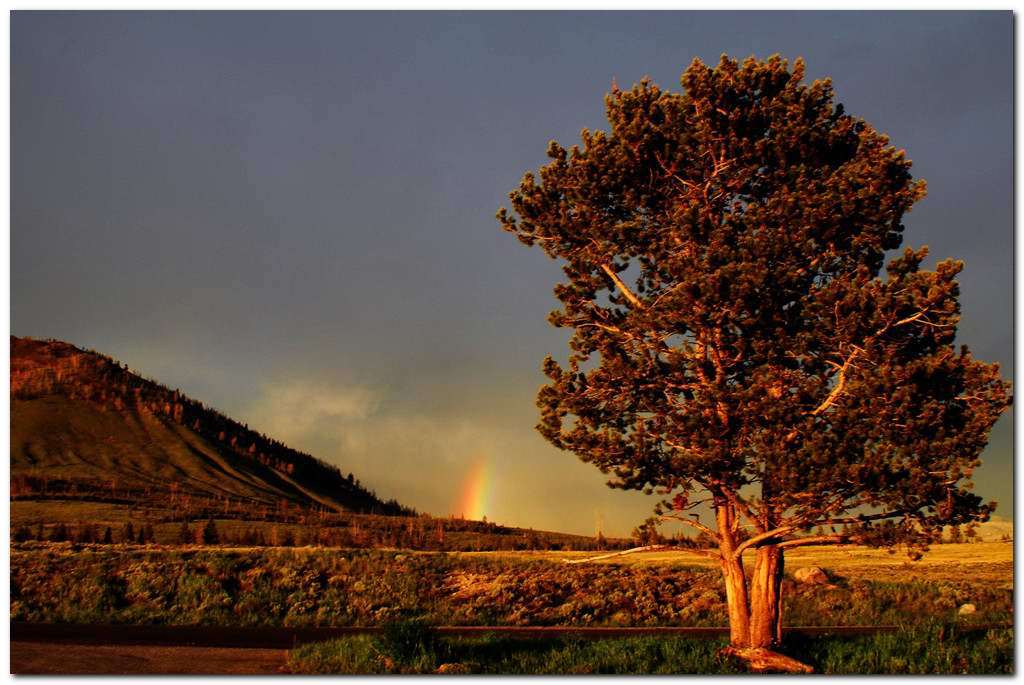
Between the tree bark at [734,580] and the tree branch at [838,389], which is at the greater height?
the tree branch at [838,389]

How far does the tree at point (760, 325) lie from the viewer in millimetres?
17266

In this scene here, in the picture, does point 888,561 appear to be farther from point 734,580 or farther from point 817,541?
point 734,580

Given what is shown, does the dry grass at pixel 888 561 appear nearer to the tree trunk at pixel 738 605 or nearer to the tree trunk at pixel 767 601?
the tree trunk at pixel 738 605

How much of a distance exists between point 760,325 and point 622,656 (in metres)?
7.08

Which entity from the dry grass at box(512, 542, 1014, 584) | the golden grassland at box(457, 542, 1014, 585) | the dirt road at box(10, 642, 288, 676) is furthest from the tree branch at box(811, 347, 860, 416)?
the golden grassland at box(457, 542, 1014, 585)

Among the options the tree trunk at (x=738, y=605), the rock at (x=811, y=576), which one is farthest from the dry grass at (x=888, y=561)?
the tree trunk at (x=738, y=605)

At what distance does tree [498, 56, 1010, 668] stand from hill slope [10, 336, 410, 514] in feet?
160

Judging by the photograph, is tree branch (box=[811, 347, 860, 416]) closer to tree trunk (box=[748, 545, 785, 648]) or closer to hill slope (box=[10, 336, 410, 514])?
tree trunk (box=[748, 545, 785, 648])

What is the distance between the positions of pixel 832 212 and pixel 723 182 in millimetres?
2320

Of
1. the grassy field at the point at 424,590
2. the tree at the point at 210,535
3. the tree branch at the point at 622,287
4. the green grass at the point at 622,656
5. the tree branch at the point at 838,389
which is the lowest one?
the green grass at the point at 622,656

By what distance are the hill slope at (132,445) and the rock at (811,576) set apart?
4334 centimetres

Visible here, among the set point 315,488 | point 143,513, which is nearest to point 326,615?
point 143,513

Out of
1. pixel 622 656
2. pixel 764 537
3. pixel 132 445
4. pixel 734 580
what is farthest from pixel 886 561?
pixel 132 445

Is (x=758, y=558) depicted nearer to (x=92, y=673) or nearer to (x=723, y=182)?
(x=723, y=182)
